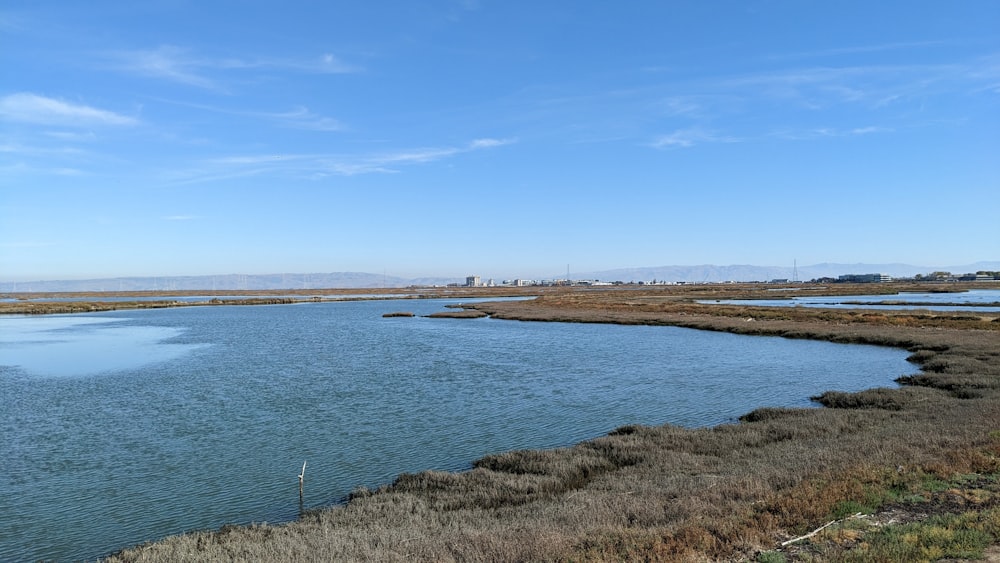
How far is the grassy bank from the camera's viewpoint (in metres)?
10.3

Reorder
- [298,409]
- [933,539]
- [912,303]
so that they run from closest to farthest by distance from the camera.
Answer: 1. [933,539]
2. [298,409]
3. [912,303]

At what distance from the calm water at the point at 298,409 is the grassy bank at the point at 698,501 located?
263 cm

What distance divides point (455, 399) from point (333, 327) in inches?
2034

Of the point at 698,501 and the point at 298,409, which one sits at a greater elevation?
the point at 698,501

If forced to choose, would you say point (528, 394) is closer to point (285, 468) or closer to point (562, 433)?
point (562, 433)

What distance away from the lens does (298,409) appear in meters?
27.5

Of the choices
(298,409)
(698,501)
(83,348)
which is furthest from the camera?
(83,348)

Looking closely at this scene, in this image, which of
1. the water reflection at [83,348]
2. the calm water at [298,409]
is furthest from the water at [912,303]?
the water reflection at [83,348]

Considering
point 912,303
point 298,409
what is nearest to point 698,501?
point 298,409

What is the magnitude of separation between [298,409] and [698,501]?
19.9 metres

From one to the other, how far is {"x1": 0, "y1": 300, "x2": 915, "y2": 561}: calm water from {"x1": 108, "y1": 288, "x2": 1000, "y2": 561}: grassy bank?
8.63ft

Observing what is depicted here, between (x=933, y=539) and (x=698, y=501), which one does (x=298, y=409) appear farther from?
(x=933, y=539)

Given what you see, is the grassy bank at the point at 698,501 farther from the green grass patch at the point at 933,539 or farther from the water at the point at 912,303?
the water at the point at 912,303

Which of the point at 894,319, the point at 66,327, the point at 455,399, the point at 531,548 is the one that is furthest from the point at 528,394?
the point at 66,327
